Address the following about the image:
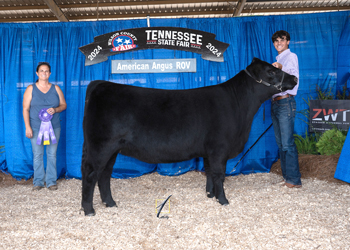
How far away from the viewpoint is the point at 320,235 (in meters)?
2.35

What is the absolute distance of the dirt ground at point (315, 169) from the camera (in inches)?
166

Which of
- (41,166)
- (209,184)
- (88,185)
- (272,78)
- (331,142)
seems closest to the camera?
(88,185)

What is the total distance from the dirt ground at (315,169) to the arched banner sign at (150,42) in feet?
7.68

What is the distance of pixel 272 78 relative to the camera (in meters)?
3.38

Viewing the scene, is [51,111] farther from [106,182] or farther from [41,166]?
[106,182]

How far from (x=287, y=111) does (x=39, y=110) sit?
3.74 m

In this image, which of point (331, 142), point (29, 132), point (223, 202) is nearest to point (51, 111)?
point (29, 132)

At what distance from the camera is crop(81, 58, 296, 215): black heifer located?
292 centimetres

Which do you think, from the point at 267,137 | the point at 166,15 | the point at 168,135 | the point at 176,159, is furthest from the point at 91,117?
the point at 166,15

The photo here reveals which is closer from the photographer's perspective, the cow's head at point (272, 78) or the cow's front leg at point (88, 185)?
the cow's front leg at point (88, 185)

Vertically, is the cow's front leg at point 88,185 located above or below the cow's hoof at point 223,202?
above

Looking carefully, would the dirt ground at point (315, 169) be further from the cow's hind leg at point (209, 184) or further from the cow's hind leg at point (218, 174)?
the cow's hind leg at point (218, 174)

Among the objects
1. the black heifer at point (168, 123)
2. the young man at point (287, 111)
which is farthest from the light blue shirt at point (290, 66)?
the black heifer at point (168, 123)

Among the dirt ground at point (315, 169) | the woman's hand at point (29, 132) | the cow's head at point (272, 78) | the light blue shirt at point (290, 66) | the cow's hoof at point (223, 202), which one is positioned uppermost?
the light blue shirt at point (290, 66)
